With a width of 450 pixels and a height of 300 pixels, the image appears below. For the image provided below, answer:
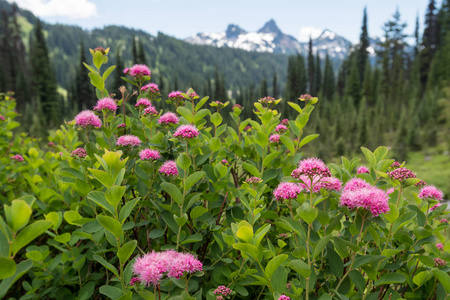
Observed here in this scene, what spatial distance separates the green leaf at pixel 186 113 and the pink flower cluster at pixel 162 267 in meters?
1.20

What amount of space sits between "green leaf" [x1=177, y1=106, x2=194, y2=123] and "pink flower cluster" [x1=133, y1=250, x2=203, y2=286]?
1.20 meters

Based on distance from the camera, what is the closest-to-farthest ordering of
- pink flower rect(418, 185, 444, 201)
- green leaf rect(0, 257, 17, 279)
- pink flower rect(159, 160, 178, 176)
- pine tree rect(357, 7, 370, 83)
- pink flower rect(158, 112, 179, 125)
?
green leaf rect(0, 257, 17, 279), pink flower rect(418, 185, 444, 201), pink flower rect(159, 160, 178, 176), pink flower rect(158, 112, 179, 125), pine tree rect(357, 7, 370, 83)

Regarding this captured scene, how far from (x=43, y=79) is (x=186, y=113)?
71380mm

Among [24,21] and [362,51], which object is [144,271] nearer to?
[362,51]

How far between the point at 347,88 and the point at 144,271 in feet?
213

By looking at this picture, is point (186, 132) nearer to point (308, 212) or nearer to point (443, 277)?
point (308, 212)

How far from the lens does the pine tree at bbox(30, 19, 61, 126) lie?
190 ft

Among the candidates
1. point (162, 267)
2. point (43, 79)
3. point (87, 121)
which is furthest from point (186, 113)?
point (43, 79)

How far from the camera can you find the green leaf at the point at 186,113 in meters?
2.16

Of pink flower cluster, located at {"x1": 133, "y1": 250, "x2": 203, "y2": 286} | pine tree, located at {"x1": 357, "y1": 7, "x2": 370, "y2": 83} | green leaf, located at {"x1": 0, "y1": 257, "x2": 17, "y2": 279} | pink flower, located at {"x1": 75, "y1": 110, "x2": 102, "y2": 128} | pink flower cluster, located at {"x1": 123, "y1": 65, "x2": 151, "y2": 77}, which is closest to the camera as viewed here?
green leaf, located at {"x1": 0, "y1": 257, "x2": 17, "y2": 279}

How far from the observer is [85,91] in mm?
61438

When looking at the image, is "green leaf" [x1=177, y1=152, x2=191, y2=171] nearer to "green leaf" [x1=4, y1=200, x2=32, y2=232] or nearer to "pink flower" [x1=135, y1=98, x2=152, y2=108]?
"green leaf" [x1=4, y1=200, x2=32, y2=232]

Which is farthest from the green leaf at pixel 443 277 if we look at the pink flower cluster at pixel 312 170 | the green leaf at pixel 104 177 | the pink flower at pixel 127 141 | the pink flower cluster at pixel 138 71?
the pink flower cluster at pixel 138 71

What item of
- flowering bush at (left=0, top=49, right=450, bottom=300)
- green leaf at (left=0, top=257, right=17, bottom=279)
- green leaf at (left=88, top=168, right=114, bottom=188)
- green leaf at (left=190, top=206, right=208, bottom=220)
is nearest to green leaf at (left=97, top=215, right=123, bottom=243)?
flowering bush at (left=0, top=49, right=450, bottom=300)
